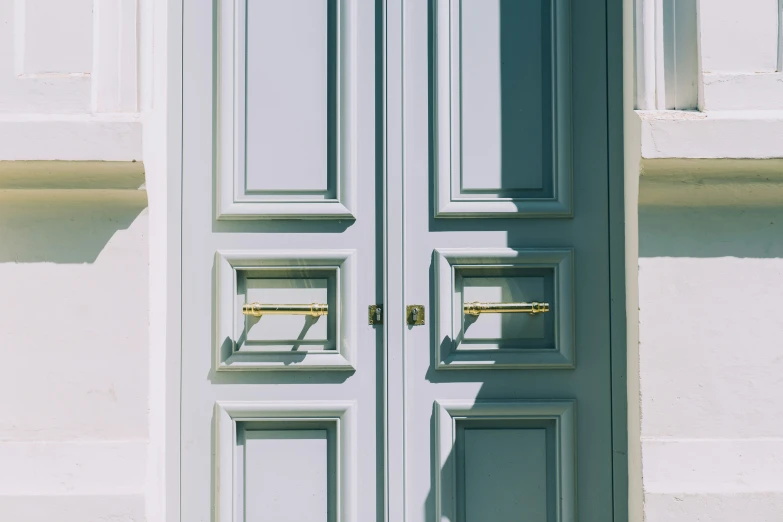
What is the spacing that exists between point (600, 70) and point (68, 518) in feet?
6.19

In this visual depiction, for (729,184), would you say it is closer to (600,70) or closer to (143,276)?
(600,70)

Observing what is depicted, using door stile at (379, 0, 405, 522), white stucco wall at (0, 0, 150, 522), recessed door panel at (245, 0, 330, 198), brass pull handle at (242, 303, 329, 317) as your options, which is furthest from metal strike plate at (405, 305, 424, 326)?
white stucco wall at (0, 0, 150, 522)

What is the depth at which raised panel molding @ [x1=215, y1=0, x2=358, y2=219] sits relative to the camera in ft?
7.36

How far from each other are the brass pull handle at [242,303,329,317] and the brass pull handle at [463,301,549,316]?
44 centimetres

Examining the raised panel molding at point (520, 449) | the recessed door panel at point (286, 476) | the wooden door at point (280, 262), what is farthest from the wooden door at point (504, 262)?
the recessed door panel at point (286, 476)

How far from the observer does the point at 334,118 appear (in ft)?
7.43

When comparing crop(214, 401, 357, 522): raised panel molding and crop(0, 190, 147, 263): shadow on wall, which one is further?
crop(214, 401, 357, 522): raised panel molding

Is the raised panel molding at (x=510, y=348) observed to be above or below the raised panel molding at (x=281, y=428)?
above

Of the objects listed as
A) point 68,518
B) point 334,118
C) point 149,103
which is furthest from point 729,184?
point 68,518

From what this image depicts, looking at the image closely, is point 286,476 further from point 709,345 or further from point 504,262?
point 709,345

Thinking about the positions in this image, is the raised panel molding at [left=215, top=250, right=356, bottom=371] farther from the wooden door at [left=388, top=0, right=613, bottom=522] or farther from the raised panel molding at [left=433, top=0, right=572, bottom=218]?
the raised panel molding at [left=433, top=0, right=572, bottom=218]

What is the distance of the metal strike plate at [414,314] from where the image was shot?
224 centimetres

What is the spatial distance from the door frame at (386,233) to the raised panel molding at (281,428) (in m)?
0.12

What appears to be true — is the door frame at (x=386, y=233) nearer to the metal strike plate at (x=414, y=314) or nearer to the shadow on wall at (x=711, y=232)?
the metal strike plate at (x=414, y=314)
